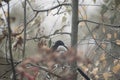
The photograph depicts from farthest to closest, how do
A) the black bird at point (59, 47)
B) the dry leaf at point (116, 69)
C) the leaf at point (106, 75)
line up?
the leaf at point (106, 75)
the dry leaf at point (116, 69)
the black bird at point (59, 47)

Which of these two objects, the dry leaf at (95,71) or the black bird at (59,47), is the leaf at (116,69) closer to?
the dry leaf at (95,71)

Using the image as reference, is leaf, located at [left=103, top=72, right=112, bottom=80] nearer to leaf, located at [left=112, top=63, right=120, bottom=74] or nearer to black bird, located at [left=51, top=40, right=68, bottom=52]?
leaf, located at [left=112, top=63, right=120, bottom=74]

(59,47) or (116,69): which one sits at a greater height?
(59,47)

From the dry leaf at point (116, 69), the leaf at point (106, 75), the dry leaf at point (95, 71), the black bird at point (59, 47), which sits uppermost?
the black bird at point (59, 47)

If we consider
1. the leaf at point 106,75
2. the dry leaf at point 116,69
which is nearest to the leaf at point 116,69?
the dry leaf at point 116,69

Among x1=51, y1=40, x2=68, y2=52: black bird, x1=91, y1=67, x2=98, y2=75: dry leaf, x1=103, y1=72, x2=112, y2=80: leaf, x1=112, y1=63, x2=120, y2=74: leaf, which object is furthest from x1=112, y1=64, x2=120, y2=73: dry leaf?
x1=51, y1=40, x2=68, y2=52: black bird

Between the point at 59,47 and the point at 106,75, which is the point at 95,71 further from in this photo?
the point at 59,47

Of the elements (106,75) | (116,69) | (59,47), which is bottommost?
(106,75)

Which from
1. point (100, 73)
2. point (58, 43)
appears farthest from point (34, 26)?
point (100, 73)

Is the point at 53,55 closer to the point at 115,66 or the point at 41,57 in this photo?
the point at 41,57

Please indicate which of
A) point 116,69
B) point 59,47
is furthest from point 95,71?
point 59,47

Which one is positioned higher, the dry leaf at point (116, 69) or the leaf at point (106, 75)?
→ the dry leaf at point (116, 69)

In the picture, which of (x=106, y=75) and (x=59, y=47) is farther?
(x=106, y=75)

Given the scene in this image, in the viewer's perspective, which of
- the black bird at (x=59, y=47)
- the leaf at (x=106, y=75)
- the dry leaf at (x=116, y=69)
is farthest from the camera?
the leaf at (x=106, y=75)
